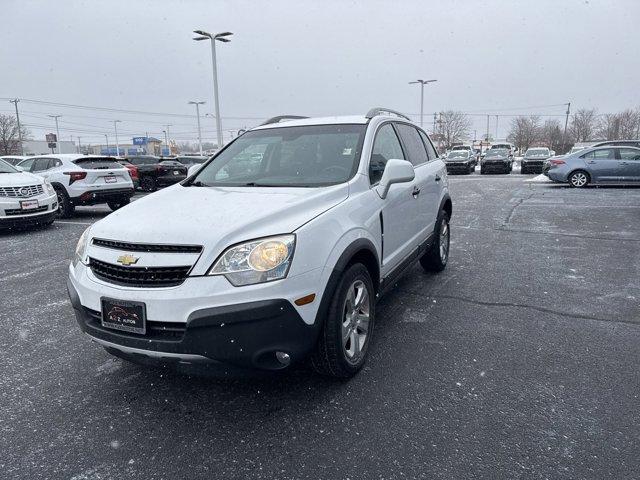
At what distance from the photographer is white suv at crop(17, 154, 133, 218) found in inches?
421

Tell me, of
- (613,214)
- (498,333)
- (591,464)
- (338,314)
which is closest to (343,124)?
(338,314)

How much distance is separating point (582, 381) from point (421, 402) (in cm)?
113

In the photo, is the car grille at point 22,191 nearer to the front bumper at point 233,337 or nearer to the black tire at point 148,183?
the front bumper at point 233,337

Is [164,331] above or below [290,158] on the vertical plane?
below

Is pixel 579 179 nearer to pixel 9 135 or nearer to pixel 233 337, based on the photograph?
pixel 233 337

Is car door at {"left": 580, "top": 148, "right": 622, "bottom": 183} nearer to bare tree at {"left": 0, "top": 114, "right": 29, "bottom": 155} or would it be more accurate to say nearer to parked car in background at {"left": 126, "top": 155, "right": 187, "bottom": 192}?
parked car in background at {"left": 126, "top": 155, "right": 187, "bottom": 192}

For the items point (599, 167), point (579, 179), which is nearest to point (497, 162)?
point (579, 179)

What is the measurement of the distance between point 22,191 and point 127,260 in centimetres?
790

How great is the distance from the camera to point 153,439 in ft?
8.25

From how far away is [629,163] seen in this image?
1558cm

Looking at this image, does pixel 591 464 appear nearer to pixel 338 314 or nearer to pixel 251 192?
pixel 338 314

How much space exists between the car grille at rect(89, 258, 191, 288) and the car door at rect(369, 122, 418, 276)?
1660mm

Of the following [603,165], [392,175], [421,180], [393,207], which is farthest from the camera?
[603,165]

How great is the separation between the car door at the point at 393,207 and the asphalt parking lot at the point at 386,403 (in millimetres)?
663
